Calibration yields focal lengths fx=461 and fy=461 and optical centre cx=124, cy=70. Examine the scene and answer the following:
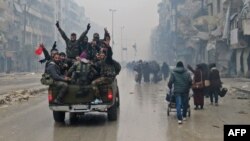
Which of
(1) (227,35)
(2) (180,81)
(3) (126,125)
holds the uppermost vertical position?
(1) (227,35)

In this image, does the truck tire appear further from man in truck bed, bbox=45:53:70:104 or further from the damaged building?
the damaged building

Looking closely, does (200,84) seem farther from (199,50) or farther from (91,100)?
(199,50)

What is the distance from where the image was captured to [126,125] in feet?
39.6

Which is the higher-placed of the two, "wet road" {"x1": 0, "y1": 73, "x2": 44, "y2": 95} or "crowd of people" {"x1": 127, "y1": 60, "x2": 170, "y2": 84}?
"crowd of people" {"x1": 127, "y1": 60, "x2": 170, "y2": 84}

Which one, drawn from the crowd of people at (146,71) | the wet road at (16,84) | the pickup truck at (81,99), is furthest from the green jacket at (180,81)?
the crowd of people at (146,71)

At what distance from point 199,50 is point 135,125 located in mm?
54820

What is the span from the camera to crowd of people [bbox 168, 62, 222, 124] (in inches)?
498

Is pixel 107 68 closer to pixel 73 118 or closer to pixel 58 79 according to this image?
pixel 58 79

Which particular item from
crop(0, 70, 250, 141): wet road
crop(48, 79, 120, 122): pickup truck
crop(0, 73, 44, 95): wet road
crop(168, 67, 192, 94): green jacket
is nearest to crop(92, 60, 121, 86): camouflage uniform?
crop(48, 79, 120, 122): pickup truck

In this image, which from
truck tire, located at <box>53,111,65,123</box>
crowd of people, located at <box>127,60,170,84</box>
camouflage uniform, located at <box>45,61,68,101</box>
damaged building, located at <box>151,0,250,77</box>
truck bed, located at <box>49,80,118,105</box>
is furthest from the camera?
damaged building, located at <box>151,0,250,77</box>

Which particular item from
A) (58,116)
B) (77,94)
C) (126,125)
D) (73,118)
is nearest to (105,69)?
(77,94)

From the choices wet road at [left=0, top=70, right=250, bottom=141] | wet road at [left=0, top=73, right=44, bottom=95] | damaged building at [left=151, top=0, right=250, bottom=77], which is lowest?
wet road at [left=0, top=70, right=250, bottom=141]

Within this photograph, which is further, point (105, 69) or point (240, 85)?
point (240, 85)

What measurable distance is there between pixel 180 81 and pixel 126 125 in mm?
1960
